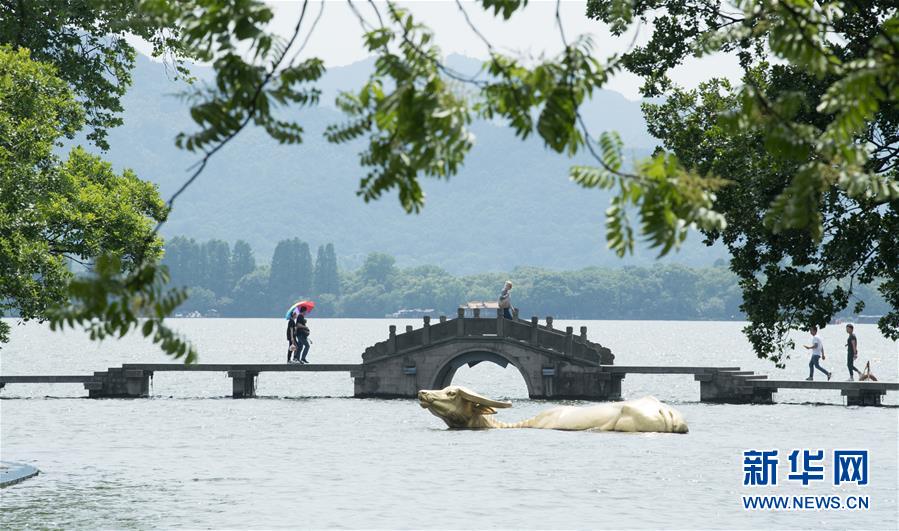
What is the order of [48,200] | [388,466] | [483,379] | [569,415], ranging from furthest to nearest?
[483,379]
[569,415]
[388,466]
[48,200]

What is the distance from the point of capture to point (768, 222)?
24.8 feet

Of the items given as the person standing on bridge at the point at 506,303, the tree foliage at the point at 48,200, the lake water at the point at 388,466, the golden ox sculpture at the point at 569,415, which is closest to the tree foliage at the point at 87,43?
the tree foliage at the point at 48,200

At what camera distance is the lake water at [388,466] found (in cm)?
2439

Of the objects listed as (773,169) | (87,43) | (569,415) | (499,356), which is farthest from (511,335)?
(773,169)

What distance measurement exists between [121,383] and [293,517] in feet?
106

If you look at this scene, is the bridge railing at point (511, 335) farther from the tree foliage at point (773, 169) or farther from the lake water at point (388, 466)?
the tree foliage at point (773, 169)

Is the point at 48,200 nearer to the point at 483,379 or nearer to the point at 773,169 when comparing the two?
the point at 773,169

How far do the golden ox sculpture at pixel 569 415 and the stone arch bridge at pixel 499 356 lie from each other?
1390cm

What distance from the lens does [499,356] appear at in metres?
55.0

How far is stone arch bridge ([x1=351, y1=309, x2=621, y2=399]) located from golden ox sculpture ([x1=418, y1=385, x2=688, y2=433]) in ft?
45.6

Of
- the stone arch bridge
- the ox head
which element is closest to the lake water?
the ox head

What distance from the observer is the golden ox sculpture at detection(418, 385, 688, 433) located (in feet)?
126

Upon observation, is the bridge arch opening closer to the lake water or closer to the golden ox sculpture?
the lake water

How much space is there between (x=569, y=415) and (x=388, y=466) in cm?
680
